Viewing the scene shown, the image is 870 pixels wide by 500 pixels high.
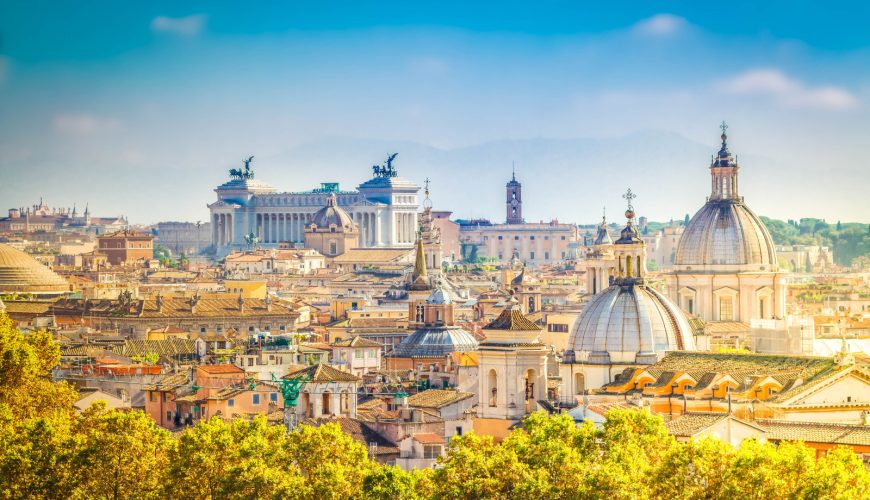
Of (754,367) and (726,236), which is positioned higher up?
(726,236)

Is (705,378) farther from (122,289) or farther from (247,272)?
(247,272)

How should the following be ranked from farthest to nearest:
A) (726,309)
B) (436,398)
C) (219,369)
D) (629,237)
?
(726,309)
(629,237)
(219,369)
(436,398)

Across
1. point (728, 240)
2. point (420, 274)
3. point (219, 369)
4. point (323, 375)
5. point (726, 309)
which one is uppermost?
point (728, 240)

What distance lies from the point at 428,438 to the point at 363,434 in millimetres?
1896

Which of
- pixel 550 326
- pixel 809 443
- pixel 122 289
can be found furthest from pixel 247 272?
pixel 809 443

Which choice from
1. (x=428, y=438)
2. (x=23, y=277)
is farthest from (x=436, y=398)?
(x=23, y=277)

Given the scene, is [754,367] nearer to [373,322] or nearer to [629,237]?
[629,237]

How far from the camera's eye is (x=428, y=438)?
2365 inches

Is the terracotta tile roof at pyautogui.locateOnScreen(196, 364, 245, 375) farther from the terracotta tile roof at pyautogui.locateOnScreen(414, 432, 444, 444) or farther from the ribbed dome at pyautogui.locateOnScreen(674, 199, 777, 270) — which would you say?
the ribbed dome at pyautogui.locateOnScreen(674, 199, 777, 270)

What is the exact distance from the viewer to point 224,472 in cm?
5209

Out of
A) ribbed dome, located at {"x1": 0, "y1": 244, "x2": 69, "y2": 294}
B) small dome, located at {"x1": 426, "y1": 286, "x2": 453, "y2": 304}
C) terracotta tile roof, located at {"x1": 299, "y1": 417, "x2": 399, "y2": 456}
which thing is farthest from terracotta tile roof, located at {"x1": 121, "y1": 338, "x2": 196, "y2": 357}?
ribbed dome, located at {"x1": 0, "y1": 244, "x2": 69, "y2": 294}

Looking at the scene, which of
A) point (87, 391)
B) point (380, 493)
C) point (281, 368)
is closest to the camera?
point (380, 493)

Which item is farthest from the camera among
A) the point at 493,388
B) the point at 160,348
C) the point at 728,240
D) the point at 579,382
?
the point at 728,240

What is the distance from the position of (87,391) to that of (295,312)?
43.6m
